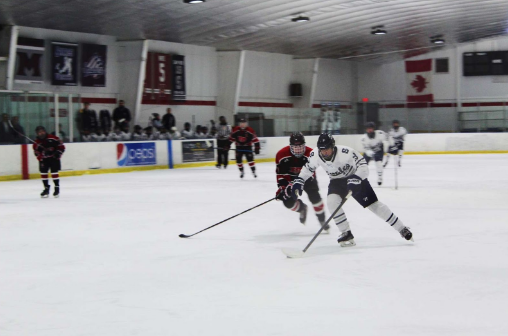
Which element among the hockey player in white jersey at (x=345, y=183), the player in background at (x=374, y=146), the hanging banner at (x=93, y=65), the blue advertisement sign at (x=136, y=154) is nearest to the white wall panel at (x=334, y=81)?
the hanging banner at (x=93, y=65)

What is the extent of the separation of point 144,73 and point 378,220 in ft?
47.0

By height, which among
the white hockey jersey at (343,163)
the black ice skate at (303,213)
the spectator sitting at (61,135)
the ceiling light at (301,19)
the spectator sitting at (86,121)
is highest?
the ceiling light at (301,19)

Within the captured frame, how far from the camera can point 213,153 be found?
2084cm

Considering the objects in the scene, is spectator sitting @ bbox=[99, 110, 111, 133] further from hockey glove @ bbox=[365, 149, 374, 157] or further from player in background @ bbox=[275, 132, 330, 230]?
player in background @ bbox=[275, 132, 330, 230]

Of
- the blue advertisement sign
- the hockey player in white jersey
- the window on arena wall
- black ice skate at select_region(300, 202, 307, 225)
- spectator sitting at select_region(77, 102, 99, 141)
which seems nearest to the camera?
the hockey player in white jersey

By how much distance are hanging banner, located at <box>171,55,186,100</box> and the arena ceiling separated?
2.67ft

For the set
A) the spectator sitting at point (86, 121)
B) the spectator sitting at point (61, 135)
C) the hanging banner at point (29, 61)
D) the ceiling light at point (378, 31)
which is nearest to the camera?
the spectator sitting at point (61, 135)

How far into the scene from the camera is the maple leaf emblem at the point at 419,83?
30.7 meters

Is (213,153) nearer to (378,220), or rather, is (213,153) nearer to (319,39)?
(319,39)

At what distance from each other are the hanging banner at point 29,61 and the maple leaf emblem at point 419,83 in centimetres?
1825

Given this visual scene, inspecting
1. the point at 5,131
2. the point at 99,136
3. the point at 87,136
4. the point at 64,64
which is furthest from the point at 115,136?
the point at 5,131

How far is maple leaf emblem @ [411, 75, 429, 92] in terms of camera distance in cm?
3074

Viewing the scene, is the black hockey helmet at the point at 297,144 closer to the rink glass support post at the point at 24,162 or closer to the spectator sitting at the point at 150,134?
the rink glass support post at the point at 24,162

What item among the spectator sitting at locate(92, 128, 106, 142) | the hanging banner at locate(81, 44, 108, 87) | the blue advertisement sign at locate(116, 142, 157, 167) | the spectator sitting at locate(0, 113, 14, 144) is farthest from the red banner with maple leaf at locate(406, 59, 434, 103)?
the spectator sitting at locate(0, 113, 14, 144)
